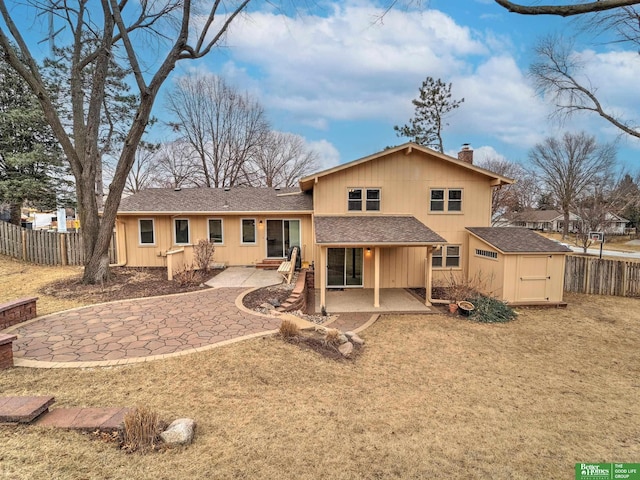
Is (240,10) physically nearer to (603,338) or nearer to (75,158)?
(75,158)

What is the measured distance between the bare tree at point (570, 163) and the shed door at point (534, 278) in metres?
24.8

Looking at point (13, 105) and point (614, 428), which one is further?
point (13, 105)

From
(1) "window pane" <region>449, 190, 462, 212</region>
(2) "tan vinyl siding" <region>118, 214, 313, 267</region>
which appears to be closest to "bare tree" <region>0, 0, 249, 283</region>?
(2) "tan vinyl siding" <region>118, 214, 313, 267</region>

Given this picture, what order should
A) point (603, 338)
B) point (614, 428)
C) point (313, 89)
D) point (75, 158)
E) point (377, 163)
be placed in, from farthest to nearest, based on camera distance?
1. point (313, 89)
2. point (377, 163)
3. point (75, 158)
4. point (603, 338)
5. point (614, 428)

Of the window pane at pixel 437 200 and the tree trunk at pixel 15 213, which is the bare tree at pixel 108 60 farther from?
the tree trunk at pixel 15 213

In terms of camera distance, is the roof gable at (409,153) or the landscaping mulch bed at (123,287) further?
the roof gable at (409,153)

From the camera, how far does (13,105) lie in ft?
55.6

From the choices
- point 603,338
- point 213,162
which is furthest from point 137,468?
point 213,162

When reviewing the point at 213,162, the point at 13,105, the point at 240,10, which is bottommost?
the point at 213,162

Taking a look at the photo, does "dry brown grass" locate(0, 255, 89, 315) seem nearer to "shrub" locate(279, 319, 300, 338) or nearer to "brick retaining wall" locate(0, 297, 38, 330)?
"brick retaining wall" locate(0, 297, 38, 330)

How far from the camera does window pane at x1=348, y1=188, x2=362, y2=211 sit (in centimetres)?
1216

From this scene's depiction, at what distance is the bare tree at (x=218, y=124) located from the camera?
23.9 metres

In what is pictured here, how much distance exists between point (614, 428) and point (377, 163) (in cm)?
983

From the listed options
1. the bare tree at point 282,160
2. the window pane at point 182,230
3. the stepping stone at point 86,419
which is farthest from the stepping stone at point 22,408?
the bare tree at point 282,160
